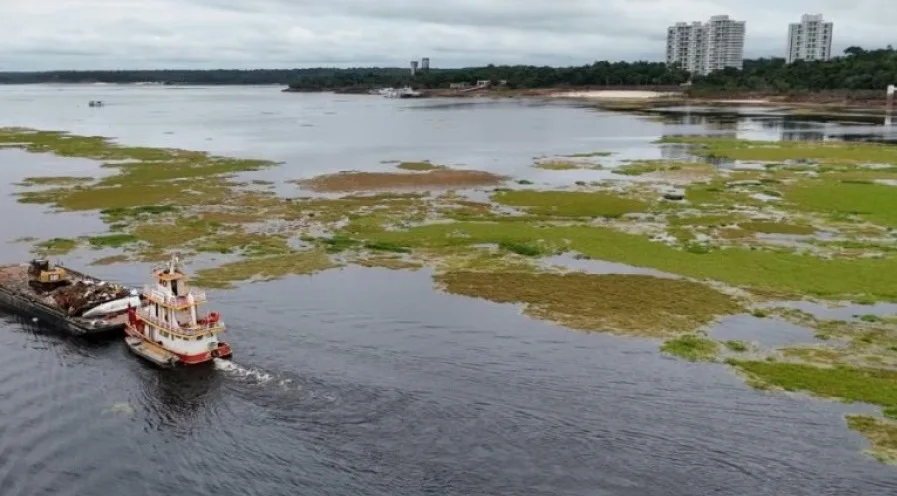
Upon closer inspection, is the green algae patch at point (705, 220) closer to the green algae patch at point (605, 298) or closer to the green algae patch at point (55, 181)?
the green algae patch at point (605, 298)

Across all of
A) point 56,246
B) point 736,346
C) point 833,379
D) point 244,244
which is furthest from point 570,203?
point 56,246

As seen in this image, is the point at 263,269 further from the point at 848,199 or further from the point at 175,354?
the point at 848,199

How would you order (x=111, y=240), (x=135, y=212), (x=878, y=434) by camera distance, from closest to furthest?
(x=878, y=434) → (x=111, y=240) → (x=135, y=212)

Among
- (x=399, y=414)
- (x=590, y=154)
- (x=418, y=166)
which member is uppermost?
(x=590, y=154)

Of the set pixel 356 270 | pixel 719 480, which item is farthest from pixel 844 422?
pixel 356 270

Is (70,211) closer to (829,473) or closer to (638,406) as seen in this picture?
(638,406)

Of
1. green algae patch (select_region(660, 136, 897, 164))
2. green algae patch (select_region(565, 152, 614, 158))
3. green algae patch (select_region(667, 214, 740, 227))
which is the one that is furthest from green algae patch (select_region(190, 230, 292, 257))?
green algae patch (select_region(660, 136, 897, 164))

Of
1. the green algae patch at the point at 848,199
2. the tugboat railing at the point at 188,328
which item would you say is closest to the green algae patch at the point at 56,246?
the tugboat railing at the point at 188,328
